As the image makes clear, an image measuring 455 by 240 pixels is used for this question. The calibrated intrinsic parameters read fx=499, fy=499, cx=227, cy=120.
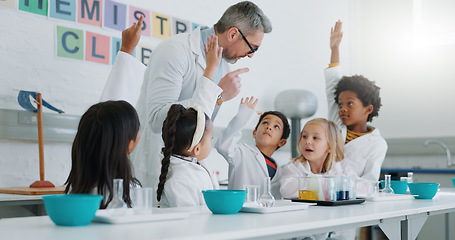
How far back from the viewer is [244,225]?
117cm

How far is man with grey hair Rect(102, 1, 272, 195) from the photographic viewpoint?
2088 millimetres

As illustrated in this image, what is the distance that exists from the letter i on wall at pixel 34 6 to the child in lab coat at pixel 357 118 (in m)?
1.88

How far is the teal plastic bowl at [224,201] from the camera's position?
139 centimetres

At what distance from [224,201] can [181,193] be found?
1.19 ft

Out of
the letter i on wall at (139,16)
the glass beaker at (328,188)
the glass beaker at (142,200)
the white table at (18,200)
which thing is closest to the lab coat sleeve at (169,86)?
the glass beaker at (328,188)

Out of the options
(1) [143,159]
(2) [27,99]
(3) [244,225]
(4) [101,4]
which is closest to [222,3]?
(4) [101,4]

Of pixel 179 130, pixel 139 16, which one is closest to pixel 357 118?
pixel 179 130

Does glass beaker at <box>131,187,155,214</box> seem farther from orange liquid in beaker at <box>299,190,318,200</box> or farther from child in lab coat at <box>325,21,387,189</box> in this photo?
child in lab coat at <box>325,21,387,189</box>

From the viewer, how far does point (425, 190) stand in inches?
85.0

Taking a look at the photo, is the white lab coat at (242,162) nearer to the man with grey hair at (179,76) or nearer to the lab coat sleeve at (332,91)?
the man with grey hair at (179,76)

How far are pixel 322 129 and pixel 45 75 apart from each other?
187cm

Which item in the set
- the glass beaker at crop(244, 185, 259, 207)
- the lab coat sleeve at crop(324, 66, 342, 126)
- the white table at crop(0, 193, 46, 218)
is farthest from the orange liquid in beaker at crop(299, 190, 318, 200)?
the white table at crop(0, 193, 46, 218)

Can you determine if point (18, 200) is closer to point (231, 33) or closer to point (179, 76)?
point (179, 76)

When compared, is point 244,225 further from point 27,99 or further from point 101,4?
point 101,4
